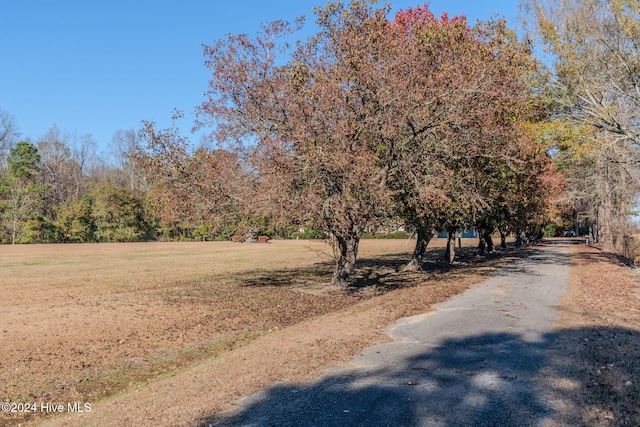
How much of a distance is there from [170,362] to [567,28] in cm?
1963

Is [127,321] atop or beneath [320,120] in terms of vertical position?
beneath

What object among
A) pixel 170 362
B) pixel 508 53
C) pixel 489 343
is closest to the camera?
pixel 489 343

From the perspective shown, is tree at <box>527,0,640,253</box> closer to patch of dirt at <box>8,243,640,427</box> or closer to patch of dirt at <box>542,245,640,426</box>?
patch of dirt at <box>8,243,640,427</box>

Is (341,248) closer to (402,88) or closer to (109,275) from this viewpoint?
(402,88)

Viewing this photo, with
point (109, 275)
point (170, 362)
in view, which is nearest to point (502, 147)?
point (170, 362)

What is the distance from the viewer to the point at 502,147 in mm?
17156

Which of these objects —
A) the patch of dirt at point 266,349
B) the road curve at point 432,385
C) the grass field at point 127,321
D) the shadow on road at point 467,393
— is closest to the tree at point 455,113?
the patch of dirt at point 266,349

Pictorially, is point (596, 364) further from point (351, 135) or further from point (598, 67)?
point (598, 67)

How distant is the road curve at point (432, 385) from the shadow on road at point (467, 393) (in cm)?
1

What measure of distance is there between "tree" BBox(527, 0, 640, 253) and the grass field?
10.1 m

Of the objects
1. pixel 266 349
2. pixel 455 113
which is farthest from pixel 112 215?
pixel 266 349

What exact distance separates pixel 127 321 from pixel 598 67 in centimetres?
1928

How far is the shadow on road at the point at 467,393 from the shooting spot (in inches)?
192

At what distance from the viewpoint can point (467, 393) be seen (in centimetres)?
554
